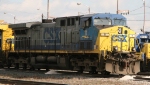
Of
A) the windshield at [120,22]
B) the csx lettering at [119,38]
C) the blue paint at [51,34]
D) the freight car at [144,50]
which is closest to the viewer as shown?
the csx lettering at [119,38]

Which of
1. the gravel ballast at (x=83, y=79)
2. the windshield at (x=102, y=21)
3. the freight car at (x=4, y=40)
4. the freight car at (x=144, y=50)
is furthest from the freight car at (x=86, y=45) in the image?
the freight car at (x=144, y=50)

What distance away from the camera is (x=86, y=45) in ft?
60.7

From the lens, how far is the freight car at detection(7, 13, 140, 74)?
17.5m

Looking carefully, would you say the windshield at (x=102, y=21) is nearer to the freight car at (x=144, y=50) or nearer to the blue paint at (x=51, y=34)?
the blue paint at (x=51, y=34)

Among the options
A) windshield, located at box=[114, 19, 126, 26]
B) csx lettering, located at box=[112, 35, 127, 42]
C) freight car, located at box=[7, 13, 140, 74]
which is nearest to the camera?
freight car, located at box=[7, 13, 140, 74]

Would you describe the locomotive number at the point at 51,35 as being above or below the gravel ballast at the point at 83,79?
above

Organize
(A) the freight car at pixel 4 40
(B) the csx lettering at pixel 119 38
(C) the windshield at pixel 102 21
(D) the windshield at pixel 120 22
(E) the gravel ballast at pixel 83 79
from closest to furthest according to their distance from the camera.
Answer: (E) the gravel ballast at pixel 83 79, (B) the csx lettering at pixel 119 38, (C) the windshield at pixel 102 21, (D) the windshield at pixel 120 22, (A) the freight car at pixel 4 40

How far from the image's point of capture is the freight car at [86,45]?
57.5 ft

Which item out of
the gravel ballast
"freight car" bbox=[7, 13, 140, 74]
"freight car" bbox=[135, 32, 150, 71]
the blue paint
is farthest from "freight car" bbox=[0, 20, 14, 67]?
"freight car" bbox=[135, 32, 150, 71]

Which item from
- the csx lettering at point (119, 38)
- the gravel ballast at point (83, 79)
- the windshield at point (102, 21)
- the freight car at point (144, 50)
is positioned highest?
the windshield at point (102, 21)

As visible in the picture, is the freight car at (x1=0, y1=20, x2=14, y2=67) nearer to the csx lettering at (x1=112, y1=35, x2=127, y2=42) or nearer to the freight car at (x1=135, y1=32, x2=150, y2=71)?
the freight car at (x1=135, y1=32, x2=150, y2=71)

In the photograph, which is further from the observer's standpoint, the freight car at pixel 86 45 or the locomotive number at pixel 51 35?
the locomotive number at pixel 51 35

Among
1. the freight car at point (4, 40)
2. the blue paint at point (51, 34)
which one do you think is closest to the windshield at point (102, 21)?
the blue paint at point (51, 34)

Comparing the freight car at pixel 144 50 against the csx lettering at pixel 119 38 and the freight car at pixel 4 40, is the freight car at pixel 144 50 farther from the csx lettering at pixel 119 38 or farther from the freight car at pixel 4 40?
the freight car at pixel 4 40
